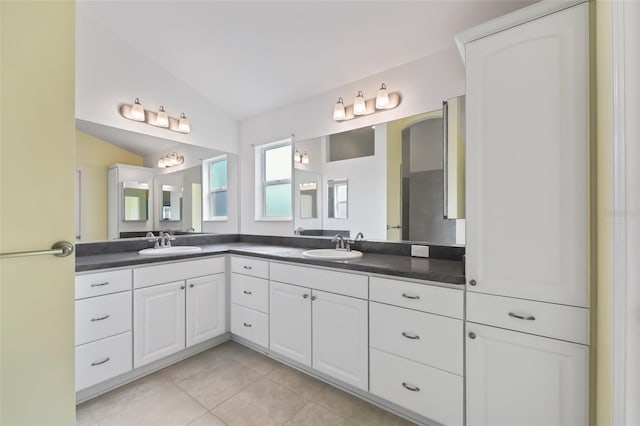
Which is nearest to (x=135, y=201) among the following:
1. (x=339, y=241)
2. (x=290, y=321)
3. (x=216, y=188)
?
(x=216, y=188)

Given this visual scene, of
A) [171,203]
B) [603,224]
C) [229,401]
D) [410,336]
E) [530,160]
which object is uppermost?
[530,160]

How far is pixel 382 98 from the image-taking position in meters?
2.21

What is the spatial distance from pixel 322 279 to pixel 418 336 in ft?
2.23

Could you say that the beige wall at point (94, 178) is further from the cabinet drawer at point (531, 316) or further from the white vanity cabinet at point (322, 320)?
the cabinet drawer at point (531, 316)

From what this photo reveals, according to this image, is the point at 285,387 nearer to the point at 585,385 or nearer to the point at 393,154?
the point at 585,385

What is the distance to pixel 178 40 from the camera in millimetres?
2275

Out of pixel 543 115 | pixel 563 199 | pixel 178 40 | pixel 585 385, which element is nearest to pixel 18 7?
pixel 178 40

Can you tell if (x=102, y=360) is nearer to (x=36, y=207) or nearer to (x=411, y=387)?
(x=36, y=207)

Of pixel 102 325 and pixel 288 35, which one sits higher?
pixel 288 35

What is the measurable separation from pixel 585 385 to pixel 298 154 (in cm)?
255

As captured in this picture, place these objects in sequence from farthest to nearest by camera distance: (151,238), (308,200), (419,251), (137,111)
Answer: (308,200) → (151,238) → (137,111) → (419,251)

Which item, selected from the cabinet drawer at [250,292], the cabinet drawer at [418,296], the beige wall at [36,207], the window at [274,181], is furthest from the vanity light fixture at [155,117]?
the cabinet drawer at [418,296]

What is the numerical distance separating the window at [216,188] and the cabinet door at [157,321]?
120cm

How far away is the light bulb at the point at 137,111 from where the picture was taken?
2.43 meters
